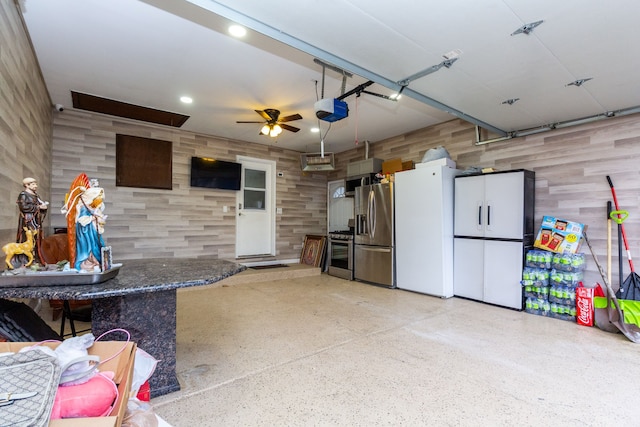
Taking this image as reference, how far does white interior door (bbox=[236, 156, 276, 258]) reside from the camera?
595 cm

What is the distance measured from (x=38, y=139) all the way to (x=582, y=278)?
6.26m

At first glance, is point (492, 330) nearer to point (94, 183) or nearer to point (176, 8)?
point (94, 183)

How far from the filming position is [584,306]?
10.4 ft

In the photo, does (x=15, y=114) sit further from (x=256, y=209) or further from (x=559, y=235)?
(x=559, y=235)

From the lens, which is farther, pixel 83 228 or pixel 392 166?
pixel 392 166

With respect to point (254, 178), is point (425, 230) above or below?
below

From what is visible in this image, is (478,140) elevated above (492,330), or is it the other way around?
(478,140)

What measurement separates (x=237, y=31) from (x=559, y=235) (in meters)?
3.99

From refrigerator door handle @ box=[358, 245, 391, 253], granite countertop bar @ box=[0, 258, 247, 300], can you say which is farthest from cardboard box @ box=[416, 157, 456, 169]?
granite countertop bar @ box=[0, 258, 247, 300]

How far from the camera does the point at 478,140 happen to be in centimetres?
443

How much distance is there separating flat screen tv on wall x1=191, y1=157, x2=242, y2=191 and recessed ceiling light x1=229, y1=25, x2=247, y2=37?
315cm

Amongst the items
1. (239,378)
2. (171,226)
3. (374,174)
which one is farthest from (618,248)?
(171,226)

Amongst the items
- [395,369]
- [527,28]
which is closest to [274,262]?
[395,369]

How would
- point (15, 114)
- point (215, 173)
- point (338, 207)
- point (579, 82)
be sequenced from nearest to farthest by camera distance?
point (15, 114)
point (579, 82)
point (215, 173)
point (338, 207)
